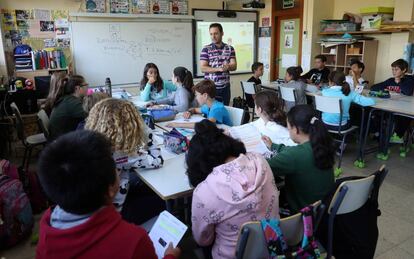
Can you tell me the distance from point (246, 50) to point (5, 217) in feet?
19.9

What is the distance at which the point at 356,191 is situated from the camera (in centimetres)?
156

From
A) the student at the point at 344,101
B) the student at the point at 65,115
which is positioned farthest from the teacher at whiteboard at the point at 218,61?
the student at the point at 65,115

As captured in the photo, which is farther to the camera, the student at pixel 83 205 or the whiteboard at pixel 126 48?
the whiteboard at pixel 126 48

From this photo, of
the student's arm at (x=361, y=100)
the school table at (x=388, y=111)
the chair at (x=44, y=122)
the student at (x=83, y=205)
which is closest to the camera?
the student at (x=83, y=205)

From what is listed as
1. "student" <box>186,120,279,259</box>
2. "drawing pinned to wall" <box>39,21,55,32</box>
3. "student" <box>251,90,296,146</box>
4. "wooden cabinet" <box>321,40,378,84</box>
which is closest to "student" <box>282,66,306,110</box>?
"wooden cabinet" <box>321,40,378,84</box>

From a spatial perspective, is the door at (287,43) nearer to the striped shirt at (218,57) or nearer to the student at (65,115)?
the striped shirt at (218,57)

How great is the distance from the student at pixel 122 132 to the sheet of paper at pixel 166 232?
0.37 m

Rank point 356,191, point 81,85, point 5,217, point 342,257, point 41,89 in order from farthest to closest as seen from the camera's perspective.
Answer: point 41,89
point 81,85
point 5,217
point 342,257
point 356,191

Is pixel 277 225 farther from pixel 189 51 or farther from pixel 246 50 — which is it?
pixel 246 50

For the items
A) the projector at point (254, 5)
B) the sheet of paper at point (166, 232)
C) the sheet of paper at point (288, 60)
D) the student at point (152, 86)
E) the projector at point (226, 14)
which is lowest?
the sheet of paper at point (166, 232)

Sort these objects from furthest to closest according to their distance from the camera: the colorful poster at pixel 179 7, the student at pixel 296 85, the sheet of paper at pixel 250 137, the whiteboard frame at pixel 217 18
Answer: the whiteboard frame at pixel 217 18
the colorful poster at pixel 179 7
the student at pixel 296 85
the sheet of paper at pixel 250 137

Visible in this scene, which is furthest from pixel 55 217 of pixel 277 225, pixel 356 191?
pixel 356 191

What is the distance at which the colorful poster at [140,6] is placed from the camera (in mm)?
5875

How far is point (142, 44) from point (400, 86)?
4.16 m
